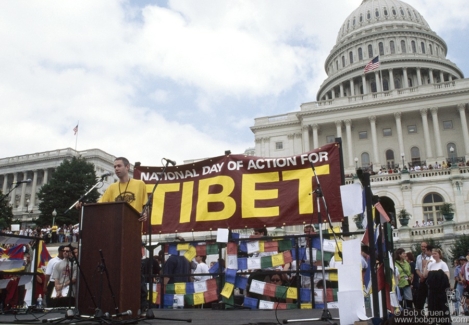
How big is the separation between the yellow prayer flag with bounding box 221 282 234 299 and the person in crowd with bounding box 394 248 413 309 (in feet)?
15.1

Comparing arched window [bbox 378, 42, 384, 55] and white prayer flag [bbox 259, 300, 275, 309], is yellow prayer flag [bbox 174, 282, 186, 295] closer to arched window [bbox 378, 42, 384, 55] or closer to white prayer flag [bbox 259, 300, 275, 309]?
white prayer flag [bbox 259, 300, 275, 309]

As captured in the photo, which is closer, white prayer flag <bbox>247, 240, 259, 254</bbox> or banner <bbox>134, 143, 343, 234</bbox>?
banner <bbox>134, 143, 343, 234</bbox>

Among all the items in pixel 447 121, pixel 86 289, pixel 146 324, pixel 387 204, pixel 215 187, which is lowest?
pixel 146 324

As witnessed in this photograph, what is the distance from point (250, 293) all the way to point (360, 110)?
192 ft

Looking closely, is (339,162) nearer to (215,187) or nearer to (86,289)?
(215,187)

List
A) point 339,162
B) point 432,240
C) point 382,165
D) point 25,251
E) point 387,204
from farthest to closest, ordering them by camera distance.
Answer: point 382,165, point 387,204, point 432,240, point 25,251, point 339,162

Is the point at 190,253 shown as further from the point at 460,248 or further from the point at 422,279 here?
the point at 460,248

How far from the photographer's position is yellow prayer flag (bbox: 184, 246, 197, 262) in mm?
10336

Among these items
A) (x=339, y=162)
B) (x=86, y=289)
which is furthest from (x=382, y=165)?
(x=86, y=289)

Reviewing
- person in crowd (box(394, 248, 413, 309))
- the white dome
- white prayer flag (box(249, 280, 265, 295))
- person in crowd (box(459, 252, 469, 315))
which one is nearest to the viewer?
white prayer flag (box(249, 280, 265, 295))

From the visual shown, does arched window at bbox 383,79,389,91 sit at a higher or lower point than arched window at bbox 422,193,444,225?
higher

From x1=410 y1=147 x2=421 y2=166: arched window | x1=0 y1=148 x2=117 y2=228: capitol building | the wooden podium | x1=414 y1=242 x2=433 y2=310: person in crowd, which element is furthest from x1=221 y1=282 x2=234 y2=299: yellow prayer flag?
x1=0 y1=148 x2=117 y2=228: capitol building

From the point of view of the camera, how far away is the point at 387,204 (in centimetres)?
4212

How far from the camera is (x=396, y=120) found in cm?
6319
